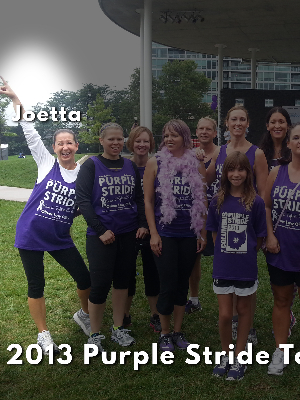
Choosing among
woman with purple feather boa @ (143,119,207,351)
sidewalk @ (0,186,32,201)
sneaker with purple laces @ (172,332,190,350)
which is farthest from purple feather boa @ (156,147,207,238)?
sidewalk @ (0,186,32,201)

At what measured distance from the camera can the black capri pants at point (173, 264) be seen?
3783 mm

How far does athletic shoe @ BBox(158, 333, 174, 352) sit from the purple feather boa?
885mm

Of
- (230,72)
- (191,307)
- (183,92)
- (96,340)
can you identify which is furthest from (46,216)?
(230,72)

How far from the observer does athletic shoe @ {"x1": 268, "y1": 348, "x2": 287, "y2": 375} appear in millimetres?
3588

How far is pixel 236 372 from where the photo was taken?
3.50 meters

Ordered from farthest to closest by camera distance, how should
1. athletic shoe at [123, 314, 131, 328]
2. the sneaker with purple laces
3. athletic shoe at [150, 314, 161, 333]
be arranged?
athletic shoe at [123, 314, 131, 328] < athletic shoe at [150, 314, 161, 333] < the sneaker with purple laces

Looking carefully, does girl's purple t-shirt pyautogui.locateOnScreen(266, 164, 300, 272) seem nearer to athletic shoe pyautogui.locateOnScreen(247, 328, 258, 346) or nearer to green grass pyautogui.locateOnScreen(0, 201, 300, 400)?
green grass pyautogui.locateOnScreen(0, 201, 300, 400)

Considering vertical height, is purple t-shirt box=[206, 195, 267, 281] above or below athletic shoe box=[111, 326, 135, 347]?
above

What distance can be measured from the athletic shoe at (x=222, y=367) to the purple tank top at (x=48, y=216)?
1.45 metres

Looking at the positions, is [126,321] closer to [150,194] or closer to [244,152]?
[150,194]

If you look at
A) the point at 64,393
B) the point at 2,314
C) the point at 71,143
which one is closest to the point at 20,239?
the point at 71,143

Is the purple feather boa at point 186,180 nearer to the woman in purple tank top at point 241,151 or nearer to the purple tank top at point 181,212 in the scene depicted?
the purple tank top at point 181,212

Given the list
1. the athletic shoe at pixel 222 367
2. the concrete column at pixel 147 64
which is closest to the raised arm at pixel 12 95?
the athletic shoe at pixel 222 367

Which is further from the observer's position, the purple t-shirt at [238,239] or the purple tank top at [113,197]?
the purple tank top at [113,197]
